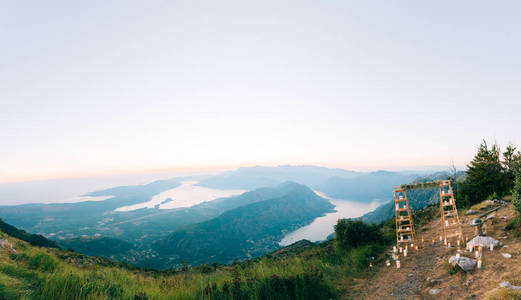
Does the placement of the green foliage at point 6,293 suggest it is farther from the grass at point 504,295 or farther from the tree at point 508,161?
the tree at point 508,161

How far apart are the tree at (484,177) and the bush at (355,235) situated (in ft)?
50.6

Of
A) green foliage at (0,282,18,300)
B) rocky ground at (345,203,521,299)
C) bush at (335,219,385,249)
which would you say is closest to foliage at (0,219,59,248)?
green foliage at (0,282,18,300)

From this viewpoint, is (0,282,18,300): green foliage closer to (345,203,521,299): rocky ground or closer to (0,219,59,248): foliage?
(345,203,521,299): rocky ground

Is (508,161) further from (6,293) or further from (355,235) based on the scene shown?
(6,293)

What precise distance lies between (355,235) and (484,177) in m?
20.0

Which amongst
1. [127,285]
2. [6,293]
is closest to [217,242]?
[127,285]

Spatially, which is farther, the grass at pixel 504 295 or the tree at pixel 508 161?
the tree at pixel 508 161

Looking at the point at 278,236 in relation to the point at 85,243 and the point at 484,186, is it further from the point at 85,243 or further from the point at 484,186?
the point at 484,186

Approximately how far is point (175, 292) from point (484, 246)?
1148 centimetres

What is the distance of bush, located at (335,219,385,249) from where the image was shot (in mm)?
13679

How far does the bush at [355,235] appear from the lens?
44.9 feet

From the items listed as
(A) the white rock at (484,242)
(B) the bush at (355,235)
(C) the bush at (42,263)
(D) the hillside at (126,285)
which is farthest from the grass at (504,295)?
(C) the bush at (42,263)

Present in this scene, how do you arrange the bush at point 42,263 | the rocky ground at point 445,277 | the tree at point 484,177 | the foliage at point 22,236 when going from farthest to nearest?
the foliage at point 22,236 → the tree at point 484,177 → the bush at point 42,263 → the rocky ground at point 445,277

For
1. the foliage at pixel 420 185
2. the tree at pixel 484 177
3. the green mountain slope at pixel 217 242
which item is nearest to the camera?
the foliage at pixel 420 185
